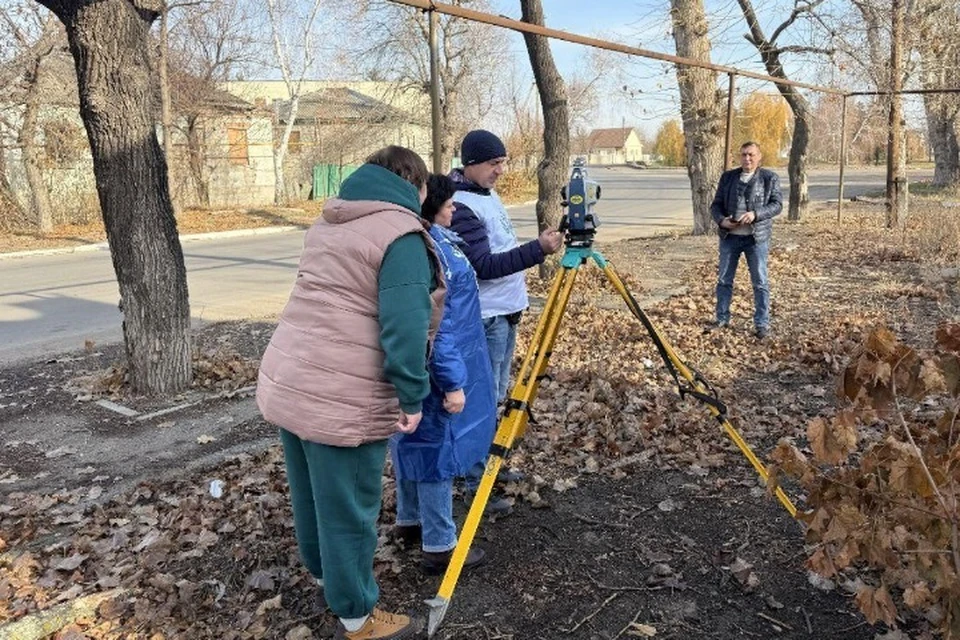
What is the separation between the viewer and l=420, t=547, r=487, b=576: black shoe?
127 inches

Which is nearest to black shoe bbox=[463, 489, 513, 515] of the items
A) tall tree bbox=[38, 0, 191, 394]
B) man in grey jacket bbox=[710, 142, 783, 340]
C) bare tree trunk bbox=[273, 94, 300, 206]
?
tall tree bbox=[38, 0, 191, 394]

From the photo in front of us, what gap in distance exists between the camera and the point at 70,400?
20.6 ft

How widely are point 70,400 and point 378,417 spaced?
15.9 feet

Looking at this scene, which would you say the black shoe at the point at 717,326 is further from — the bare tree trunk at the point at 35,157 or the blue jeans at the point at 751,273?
the bare tree trunk at the point at 35,157

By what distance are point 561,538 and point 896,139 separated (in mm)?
14670

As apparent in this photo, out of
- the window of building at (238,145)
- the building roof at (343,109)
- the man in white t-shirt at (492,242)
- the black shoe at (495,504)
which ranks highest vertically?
the building roof at (343,109)

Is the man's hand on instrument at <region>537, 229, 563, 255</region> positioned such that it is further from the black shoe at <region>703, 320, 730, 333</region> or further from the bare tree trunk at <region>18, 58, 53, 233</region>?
the bare tree trunk at <region>18, 58, 53, 233</region>

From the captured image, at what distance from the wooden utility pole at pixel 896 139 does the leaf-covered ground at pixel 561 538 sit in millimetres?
10470

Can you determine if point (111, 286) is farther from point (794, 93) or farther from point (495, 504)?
point (794, 93)

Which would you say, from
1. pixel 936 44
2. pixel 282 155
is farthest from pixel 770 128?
pixel 936 44

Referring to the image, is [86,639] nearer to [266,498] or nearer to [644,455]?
[266,498]

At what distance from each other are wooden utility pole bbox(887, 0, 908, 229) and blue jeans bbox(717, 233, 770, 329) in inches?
374

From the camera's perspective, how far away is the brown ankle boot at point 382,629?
2773 millimetres

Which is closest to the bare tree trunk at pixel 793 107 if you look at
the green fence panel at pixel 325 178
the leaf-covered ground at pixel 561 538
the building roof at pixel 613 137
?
the leaf-covered ground at pixel 561 538
